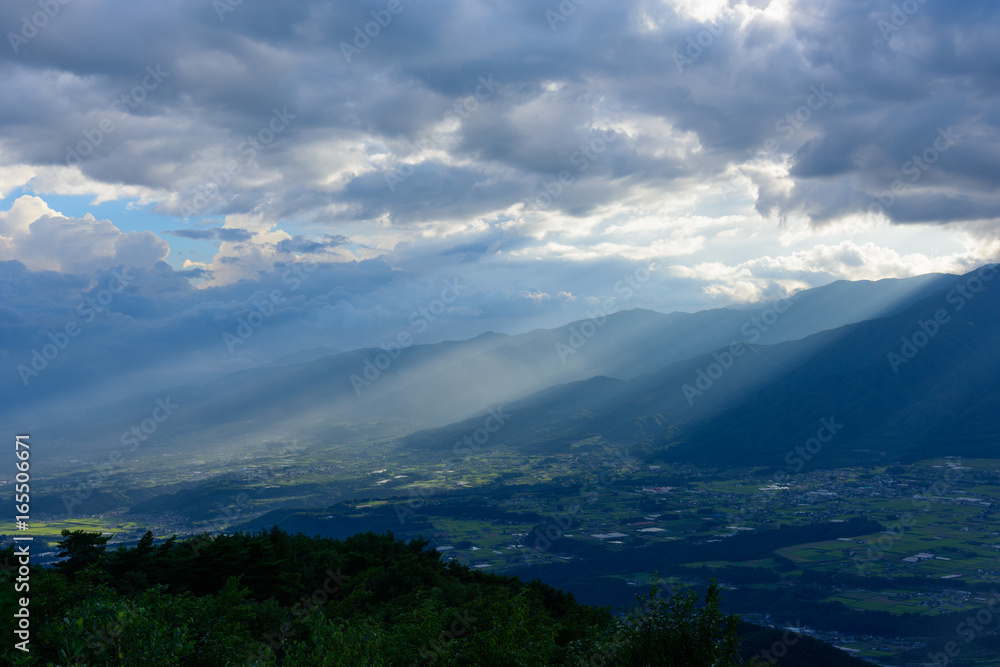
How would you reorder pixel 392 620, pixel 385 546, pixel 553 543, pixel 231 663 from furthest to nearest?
pixel 553 543 < pixel 385 546 < pixel 392 620 < pixel 231 663

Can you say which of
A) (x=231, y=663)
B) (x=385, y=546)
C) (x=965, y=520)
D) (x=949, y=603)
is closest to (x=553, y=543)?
(x=949, y=603)

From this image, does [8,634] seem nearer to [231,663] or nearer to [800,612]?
[231,663]

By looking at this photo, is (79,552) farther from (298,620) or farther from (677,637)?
(677,637)

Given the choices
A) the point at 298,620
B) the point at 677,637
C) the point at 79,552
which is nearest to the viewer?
the point at 677,637

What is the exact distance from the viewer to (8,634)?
22594mm

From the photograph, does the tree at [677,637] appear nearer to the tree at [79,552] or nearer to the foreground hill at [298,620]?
the foreground hill at [298,620]

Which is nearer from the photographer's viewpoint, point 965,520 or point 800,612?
point 800,612

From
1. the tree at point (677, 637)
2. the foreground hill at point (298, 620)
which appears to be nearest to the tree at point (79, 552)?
the foreground hill at point (298, 620)

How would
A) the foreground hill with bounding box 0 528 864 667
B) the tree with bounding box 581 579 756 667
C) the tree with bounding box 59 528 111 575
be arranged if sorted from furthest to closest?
the tree with bounding box 59 528 111 575, the foreground hill with bounding box 0 528 864 667, the tree with bounding box 581 579 756 667

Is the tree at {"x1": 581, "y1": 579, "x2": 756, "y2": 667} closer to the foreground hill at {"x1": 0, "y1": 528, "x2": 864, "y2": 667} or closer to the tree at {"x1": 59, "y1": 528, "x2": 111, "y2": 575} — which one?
the foreground hill at {"x1": 0, "y1": 528, "x2": 864, "y2": 667}

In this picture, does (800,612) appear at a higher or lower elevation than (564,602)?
lower

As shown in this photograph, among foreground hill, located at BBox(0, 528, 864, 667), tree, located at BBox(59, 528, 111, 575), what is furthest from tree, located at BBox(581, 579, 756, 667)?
tree, located at BBox(59, 528, 111, 575)

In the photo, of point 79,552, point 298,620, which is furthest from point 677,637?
point 79,552

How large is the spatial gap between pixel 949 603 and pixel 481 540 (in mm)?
121358
